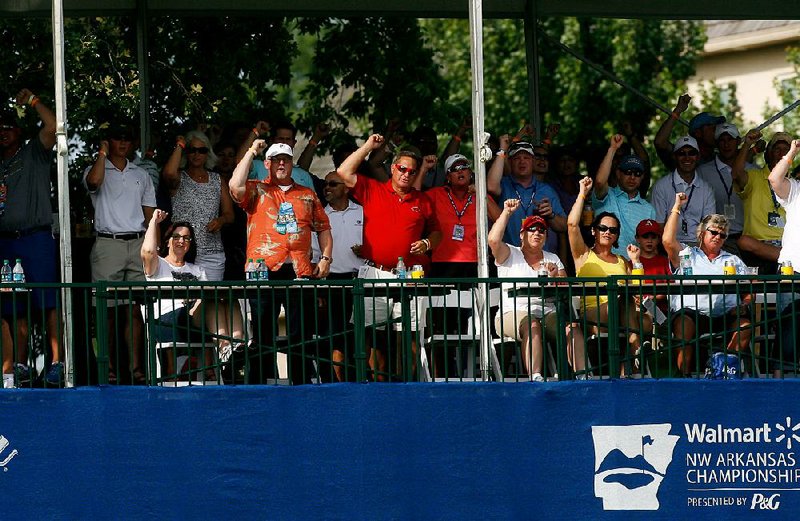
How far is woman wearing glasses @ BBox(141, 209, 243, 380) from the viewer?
41.5 ft

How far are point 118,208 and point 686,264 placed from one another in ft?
14.7

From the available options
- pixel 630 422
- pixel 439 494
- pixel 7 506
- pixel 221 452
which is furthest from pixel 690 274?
pixel 7 506

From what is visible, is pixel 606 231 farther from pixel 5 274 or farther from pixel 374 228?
pixel 5 274

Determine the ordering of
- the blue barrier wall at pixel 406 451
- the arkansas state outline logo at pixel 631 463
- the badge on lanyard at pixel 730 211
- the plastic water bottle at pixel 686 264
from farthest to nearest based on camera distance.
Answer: the badge on lanyard at pixel 730 211, the plastic water bottle at pixel 686 264, the arkansas state outline logo at pixel 631 463, the blue barrier wall at pixel 406 451

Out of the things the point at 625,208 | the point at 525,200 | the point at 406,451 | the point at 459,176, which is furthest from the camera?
the point at 625,208

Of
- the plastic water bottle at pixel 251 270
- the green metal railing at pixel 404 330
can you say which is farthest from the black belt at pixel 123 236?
the plastic water bottle at pixel 251 270

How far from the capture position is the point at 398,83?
73.9 ft

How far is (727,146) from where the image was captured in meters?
16.1

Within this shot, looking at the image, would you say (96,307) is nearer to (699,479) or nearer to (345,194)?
(345,194)

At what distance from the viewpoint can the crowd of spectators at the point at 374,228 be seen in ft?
42.9

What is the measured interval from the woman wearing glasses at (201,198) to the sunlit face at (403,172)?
1.38 metres

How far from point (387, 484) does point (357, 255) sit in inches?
96.3

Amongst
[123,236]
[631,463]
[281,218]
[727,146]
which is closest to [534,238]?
[281,218]

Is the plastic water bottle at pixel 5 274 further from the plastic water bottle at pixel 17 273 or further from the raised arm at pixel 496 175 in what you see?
the raised arm at pixel 496 175
